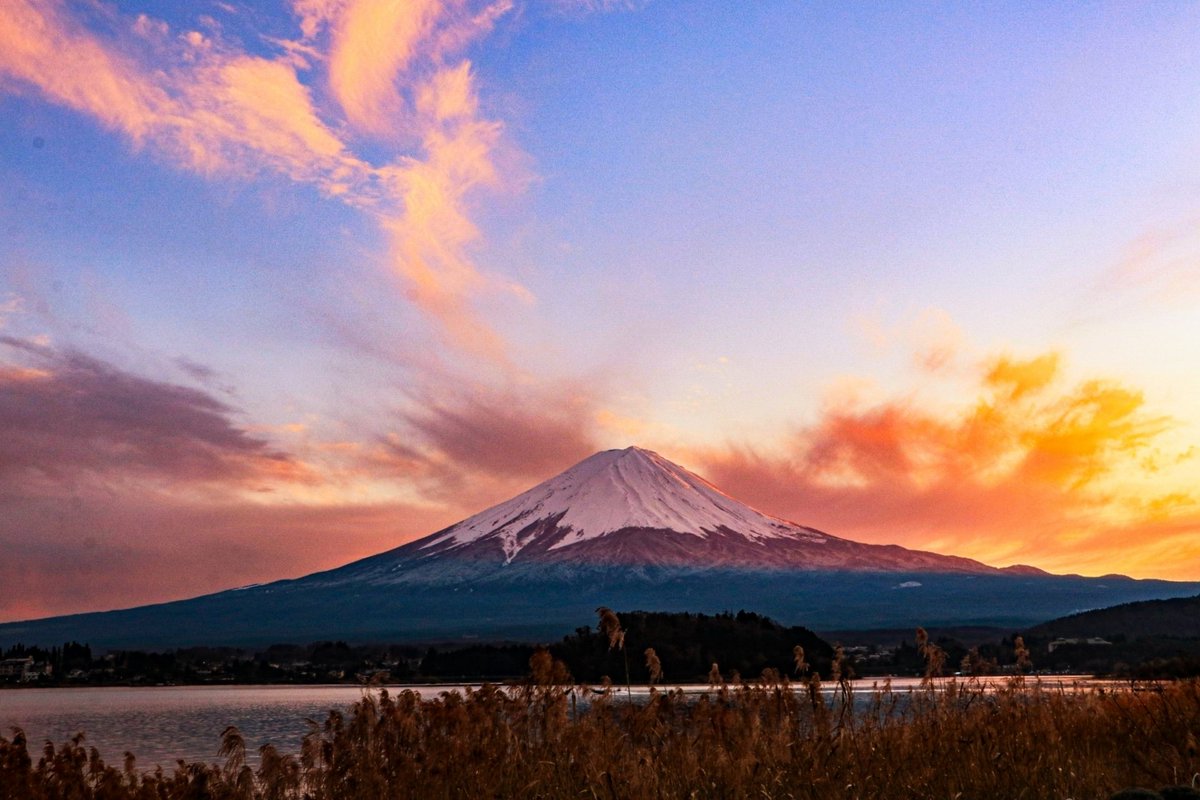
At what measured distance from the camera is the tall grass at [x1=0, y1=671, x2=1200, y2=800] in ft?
26.5

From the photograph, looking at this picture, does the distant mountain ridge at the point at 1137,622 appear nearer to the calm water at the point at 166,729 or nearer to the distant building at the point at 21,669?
the calm water at the point at 166,729

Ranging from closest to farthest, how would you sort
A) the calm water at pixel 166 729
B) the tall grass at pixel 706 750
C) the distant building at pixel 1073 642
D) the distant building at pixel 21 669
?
the tall grass at pixel 706 750, the calm water at pixel 166 729, the distant building at pixel 1073 642, the distant building at pixel 21 669

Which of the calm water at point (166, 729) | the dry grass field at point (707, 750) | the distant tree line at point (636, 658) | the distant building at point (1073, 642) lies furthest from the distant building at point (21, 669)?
the dry grass field at point (707, 750)

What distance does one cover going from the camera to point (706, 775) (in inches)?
321

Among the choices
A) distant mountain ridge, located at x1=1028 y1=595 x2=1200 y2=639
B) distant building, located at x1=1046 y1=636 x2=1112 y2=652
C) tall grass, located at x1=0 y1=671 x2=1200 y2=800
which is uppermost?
distant mountain ridge, located at x1=1028 y1=595 x2=1200 y2=639

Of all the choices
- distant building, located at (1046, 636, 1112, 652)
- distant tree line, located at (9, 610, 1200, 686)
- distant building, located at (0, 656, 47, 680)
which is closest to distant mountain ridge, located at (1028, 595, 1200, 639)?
distant building, located at (1046, 636, 1112, 652)

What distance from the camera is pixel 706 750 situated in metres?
9.02

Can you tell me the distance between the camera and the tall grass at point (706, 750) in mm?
8078

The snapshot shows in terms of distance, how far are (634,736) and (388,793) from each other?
2027mm

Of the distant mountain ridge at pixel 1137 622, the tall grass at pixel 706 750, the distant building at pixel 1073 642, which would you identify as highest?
the distant mountain ridge at pixel 1137 622

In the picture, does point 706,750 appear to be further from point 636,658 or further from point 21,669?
point 21,669

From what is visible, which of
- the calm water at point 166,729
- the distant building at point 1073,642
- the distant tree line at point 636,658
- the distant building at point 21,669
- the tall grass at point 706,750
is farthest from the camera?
the distant building at point 21,669

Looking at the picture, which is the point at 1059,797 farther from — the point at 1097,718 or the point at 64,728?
the point at 64,728

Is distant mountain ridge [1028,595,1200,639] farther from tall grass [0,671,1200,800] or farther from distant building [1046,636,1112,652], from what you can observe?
tall grass [0,671,1200,800]
